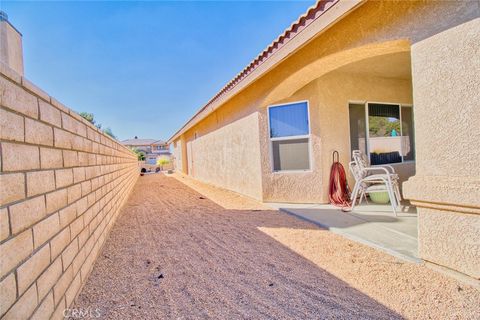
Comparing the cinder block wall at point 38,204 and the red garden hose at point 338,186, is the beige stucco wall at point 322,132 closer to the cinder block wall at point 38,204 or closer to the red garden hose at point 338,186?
the red garden hose at point 338,186

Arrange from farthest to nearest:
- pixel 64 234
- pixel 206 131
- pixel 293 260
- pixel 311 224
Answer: pixel 206 131, pixel 311 224, pixel 293 260, pixel 64 234

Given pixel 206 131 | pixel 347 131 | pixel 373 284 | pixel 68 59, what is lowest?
pixel 373 284

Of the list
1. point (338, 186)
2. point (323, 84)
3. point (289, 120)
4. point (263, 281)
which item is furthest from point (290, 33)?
point (263, 281)

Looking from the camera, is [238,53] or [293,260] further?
[238,53]

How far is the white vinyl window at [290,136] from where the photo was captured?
667 centimetres

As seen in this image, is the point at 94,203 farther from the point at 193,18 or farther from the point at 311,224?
the point at 193,18

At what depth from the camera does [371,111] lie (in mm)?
7293

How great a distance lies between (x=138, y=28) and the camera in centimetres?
1230

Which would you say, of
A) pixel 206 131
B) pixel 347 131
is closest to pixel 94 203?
pixel 347 131

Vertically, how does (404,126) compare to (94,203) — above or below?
above

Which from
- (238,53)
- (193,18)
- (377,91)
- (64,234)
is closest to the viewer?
(64,234)

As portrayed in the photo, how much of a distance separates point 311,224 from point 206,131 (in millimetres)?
9691

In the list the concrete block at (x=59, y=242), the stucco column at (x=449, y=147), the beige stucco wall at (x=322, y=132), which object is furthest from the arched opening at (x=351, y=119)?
the concrete block at (x=59, y=242)

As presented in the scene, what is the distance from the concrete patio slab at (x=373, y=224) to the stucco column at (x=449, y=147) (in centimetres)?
51
